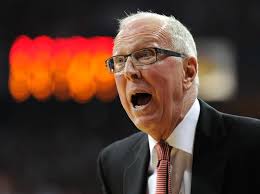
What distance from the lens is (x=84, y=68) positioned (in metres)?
6.18

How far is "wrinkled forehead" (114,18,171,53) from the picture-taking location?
66.6 inches

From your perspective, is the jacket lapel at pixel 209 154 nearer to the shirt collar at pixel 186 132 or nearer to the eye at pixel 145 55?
the shirt collar at pixel 186 132

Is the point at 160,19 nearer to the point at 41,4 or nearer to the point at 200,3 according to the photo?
the point at 200,3

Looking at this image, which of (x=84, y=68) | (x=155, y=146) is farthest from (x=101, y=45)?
(x=155, y=146)


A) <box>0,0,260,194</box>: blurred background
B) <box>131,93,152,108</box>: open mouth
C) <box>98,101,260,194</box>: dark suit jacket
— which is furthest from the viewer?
<box>0,0,260,194</box>: blurred background

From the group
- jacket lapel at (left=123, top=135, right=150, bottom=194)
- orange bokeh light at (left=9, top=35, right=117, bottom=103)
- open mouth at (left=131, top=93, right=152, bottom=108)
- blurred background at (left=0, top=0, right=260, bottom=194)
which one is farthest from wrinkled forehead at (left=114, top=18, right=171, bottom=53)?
orange bokeh light at (left=9, top=35, right=117, bottom=103)

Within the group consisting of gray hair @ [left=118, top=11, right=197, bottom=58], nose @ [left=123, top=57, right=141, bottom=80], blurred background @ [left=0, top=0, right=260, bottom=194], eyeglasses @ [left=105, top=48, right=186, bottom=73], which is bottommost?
blurred background @ [left=0, top=0, right=260, bottom=194]

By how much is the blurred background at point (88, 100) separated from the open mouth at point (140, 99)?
4.01 m

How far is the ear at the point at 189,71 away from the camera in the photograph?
174cm

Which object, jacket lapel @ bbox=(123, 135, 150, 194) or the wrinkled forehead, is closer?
the wrinkled forehead

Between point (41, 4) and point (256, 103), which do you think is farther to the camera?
point (41, 4)

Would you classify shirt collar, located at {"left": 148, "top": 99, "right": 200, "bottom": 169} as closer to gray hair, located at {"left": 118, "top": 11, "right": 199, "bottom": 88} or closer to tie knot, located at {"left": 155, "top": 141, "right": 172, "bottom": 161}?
tie knot, located at {"left": 155, "top": 141, "right": 172, "bottom": 161}

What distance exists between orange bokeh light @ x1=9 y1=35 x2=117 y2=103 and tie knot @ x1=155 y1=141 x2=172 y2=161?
4.30m

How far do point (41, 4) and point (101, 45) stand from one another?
0.88m
